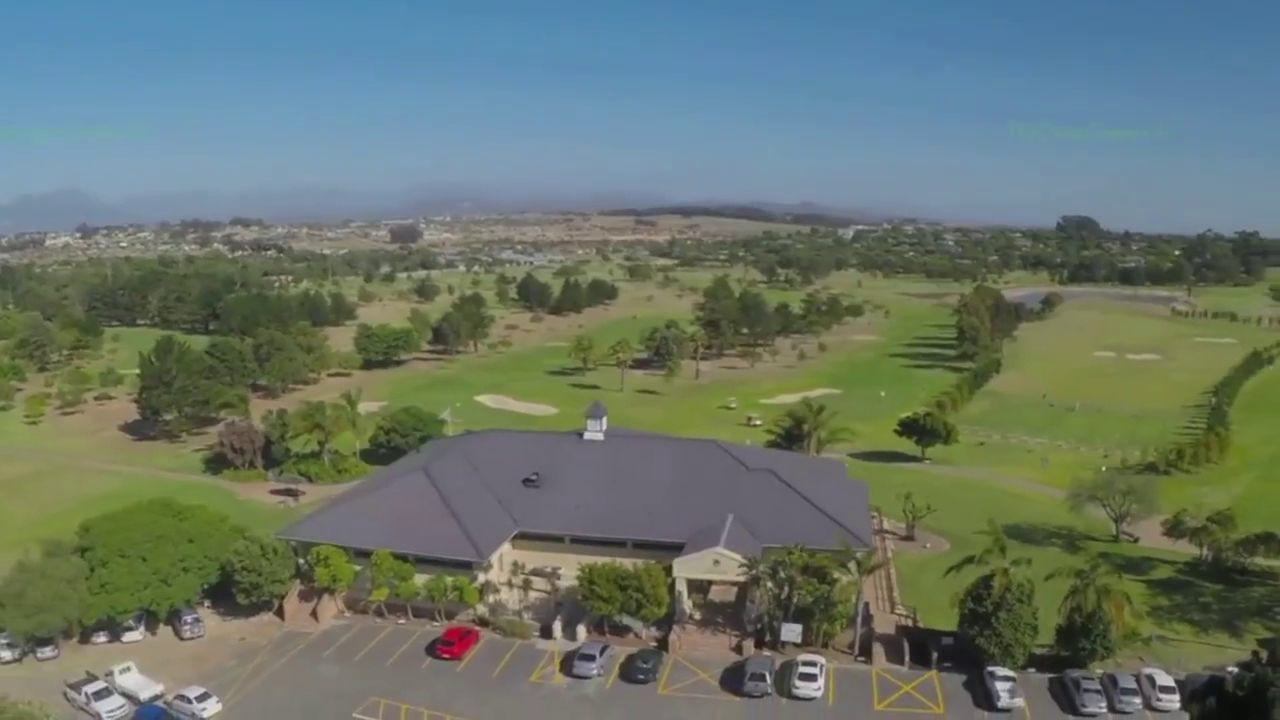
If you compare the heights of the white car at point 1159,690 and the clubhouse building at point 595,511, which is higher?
the clubhouse building at point 595,511

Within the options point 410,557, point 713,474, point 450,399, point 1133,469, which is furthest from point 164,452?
point 1133,469

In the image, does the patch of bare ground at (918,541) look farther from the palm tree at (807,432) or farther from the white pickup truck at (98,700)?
the white pickup truck at (98,700)

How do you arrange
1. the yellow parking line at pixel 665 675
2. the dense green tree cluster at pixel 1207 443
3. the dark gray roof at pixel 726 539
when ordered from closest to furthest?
the yellow parking line at pixel 665 675, the dark gray roof at pixel 726 539, the dense green tree cluster at pixel 1207 443

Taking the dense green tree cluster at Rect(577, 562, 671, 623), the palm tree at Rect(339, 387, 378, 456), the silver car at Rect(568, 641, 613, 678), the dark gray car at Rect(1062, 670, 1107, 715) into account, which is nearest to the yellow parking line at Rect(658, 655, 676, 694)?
the dense green tree cluster at Rect(577, 562, 671, 623)

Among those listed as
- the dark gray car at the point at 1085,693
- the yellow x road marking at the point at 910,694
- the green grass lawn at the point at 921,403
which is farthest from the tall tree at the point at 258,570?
the dark gray car at the point at 1085,693

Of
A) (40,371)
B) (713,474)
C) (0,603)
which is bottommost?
(40,371)

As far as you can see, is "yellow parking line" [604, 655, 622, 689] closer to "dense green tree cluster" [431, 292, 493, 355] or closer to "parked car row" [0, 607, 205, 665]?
"parked car row" [0, 607, 205, 665]

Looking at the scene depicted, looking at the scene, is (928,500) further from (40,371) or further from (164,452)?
(40,371)
